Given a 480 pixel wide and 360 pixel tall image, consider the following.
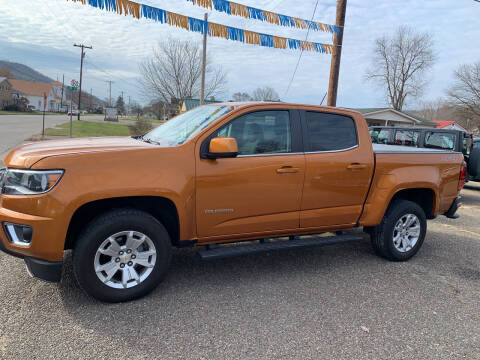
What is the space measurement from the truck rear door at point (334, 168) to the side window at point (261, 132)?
252 mm

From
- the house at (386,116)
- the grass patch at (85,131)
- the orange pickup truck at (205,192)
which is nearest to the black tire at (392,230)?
the orange pickup truck at (205,192)

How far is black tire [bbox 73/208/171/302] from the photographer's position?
2930 millimetres

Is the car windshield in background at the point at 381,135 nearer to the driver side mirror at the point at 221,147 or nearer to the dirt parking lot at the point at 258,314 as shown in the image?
the dirt parking lot at the point at 258,314

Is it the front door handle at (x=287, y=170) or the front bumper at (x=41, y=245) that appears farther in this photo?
the front door handle at (x=287, y=170)

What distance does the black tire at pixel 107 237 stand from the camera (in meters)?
2.93

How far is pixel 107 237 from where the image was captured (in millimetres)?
3004

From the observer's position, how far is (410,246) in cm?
463

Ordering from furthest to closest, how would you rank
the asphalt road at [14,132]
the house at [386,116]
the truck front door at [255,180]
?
the house at [386,116]
the asphalt road at [14,132]
the truck front door at [255,180]

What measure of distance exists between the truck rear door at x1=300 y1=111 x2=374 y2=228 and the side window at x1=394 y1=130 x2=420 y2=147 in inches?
242

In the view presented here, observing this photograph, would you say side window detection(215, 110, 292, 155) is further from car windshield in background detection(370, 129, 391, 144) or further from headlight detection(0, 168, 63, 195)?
car windshield in background detection(370, 129, 391, 144)

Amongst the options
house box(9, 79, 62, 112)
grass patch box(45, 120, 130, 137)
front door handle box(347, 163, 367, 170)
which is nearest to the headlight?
front door handle box(347, 163, 367, 170)

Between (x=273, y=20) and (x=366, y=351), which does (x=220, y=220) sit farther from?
(x=273, y=20)

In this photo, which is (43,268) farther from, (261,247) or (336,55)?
(336,55)

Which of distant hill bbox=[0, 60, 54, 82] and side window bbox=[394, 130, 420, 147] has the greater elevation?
distant hill bbox=[0, 60, 54, 82]
